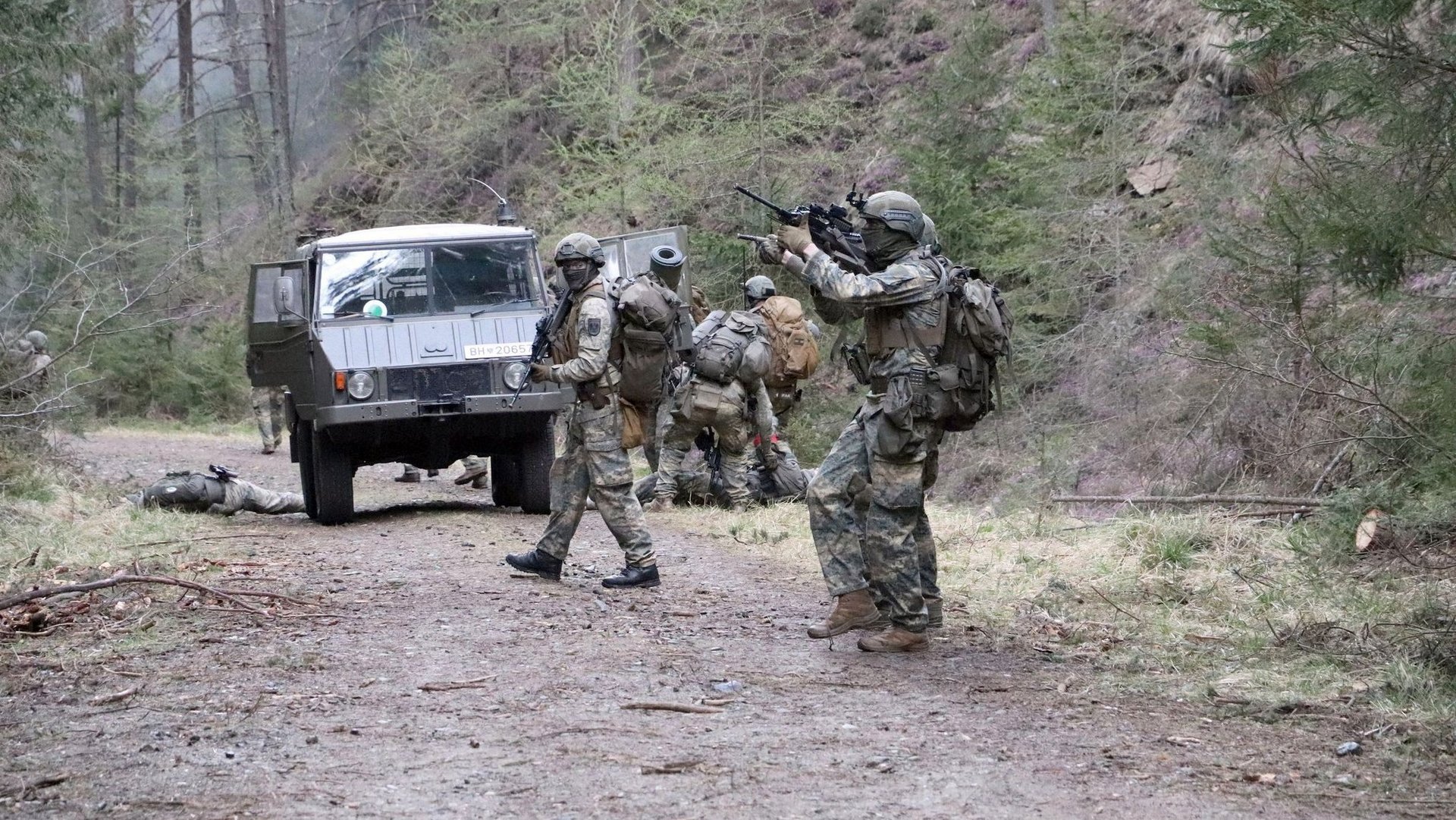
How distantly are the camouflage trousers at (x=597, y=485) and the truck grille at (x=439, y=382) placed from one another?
283cm

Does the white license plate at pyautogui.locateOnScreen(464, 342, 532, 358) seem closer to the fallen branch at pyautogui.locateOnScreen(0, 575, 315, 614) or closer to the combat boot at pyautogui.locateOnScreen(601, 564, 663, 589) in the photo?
the combat boot at pyautogui.locateOnScreen(601, 564, 663, 589)

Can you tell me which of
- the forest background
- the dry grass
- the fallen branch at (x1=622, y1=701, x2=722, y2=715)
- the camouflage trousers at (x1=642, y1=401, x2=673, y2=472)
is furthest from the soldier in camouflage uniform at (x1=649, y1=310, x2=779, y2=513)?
the fallen branch at (x1=622, y1=701, x2=722, y2=715)

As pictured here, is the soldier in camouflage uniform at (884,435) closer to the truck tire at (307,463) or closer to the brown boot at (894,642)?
the brown boot at (894,642)

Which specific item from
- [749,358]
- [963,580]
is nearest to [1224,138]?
[749,358]

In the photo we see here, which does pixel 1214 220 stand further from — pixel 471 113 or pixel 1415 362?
pixel 471 113

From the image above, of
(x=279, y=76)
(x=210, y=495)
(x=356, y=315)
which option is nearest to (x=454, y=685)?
(x=356, y=315)

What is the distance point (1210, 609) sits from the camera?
7035 mm

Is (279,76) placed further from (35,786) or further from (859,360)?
(35,786)

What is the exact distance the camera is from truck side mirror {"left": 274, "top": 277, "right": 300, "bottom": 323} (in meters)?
10.7

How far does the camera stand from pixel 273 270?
11508mm

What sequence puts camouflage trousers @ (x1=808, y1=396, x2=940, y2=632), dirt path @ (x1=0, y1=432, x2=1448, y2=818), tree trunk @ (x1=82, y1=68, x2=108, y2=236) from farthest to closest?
tree trunk @ (x1=82, y1=68, x2=108, y2=236) → camouflage trousers @ (x1=808, y1=396, x2=940, y2=632) → dirt path @ (x1=0, y1=432, x2=1448, y2=818)

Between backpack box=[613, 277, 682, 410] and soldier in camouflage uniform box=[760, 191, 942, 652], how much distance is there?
170 centimetres

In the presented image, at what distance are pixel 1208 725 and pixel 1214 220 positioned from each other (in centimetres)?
825

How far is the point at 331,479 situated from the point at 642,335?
13.4 feet
